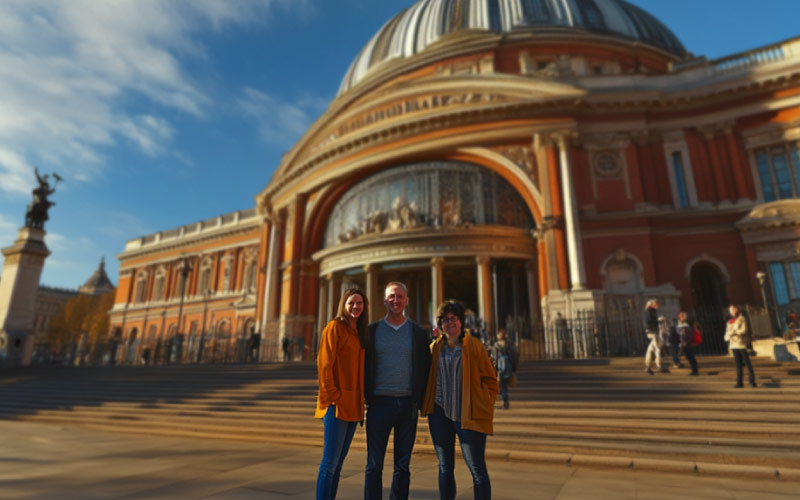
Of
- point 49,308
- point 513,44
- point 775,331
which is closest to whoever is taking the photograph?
point 775,331

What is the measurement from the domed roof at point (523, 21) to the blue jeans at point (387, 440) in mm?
30266

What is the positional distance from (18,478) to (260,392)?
6858mm

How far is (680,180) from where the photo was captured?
65.9 ft

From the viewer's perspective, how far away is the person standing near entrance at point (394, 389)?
337 centimetres

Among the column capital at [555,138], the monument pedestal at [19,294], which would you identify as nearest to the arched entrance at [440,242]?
the column capital at [555,138]

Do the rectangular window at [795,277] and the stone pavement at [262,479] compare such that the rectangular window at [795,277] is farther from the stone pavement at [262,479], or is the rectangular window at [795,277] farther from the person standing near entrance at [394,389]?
the person standing near entrance at [394,389]

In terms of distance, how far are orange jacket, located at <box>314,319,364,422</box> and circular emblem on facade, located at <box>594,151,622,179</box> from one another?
19.4 m

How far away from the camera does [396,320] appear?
3736 mm

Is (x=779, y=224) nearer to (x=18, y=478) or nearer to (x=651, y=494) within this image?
Answer: (x=651, y=494)

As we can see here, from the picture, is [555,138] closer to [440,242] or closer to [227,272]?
[440,242]

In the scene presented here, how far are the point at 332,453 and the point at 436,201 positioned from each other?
750 inches

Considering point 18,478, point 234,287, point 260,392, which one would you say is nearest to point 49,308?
point 234,287

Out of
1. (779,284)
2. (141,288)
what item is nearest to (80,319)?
(141,288)

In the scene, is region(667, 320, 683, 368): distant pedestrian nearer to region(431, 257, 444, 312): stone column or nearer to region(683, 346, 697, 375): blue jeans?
region(683, 346, 697, 375): blue jeans
